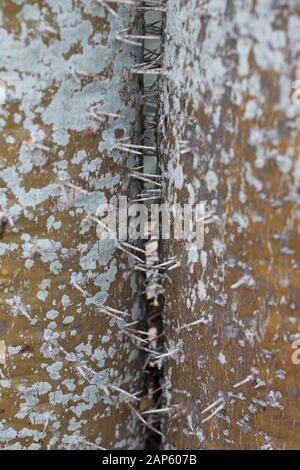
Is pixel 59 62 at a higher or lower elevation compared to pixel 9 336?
higher

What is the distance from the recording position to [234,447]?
37.8 inches

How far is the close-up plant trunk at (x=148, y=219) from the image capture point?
2.56 ft

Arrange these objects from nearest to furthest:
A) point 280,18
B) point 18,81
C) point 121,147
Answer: point 280,18, point 18,81, point 121,147

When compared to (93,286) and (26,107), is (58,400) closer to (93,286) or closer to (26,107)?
(93,286)

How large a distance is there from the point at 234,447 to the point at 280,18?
614 mm

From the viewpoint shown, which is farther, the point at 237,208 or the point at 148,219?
the point at 148,219

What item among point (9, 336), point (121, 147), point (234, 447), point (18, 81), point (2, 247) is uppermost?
point (18, 81)

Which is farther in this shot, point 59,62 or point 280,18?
point 59,62

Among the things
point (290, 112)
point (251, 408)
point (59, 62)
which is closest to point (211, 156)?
point (290, 112)

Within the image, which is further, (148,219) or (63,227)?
(148,219)

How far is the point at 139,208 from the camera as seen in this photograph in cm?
104

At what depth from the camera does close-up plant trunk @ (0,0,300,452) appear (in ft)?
2.56

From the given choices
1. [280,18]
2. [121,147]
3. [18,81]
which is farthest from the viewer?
[121,147]

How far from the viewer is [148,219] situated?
1067 millimetres
